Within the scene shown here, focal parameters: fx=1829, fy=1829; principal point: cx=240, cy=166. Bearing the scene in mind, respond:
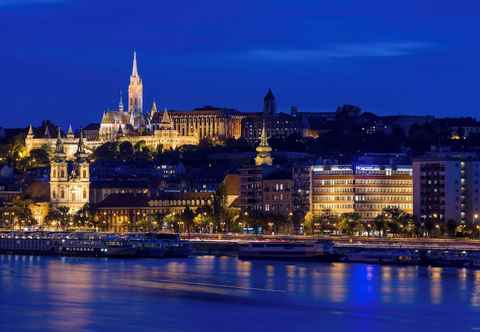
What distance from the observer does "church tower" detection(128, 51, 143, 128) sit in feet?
472

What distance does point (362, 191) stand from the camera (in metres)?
86.2

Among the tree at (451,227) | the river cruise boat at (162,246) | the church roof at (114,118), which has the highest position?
the church roof at (114,118)

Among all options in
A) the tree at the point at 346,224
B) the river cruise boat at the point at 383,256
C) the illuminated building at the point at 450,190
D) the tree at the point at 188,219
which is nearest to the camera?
the river cruise boat at the point at 383,256

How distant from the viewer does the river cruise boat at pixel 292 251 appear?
67.3 m

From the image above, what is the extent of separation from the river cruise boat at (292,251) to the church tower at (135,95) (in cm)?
7404

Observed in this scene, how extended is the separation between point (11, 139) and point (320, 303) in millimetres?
95117

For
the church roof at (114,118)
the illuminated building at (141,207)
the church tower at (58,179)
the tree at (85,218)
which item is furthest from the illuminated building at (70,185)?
the church roof at (114,118)

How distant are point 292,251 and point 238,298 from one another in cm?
2001

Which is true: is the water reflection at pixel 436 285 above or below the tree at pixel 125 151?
below

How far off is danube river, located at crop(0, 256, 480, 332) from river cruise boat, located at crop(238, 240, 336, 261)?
12.7ft

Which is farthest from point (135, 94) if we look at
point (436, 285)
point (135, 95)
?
point (436, 285)

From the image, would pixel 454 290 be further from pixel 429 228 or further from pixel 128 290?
pixel 429 228

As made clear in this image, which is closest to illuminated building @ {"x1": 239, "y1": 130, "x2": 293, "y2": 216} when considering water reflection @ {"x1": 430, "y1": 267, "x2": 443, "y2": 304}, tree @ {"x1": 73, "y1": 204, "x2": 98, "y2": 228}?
tree @ {"x1": 73, "y1": 204, "x2": 98, "y2": 228}

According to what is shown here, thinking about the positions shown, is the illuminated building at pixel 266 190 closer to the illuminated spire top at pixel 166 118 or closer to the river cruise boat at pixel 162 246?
the river cruise boat at pixel 162 246
